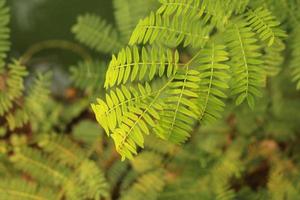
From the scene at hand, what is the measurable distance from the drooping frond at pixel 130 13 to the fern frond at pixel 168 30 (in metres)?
0.57

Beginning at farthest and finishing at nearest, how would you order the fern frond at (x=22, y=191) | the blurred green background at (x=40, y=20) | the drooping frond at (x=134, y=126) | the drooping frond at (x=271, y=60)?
the blurred green background at (x=40, y=20) → the fern frond at (x=22, y=191) → the drooping frond at (x=271, y=60) → the drooping frond at (x=134, y=126)

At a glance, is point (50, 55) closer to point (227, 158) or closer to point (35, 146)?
point (35, 146)

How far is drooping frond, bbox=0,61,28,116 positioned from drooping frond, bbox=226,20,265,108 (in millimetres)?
920

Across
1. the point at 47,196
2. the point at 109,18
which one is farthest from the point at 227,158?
the point at 109,18

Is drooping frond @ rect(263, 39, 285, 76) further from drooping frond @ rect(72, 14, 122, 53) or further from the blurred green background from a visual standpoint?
the blurred green background

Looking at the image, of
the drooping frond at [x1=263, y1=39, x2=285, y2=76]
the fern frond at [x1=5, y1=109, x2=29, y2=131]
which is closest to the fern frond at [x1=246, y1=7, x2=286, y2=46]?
the drooping frond at [x1=263, y1=39, x2=285, y2=76]

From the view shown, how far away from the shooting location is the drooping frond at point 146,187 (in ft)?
6.57

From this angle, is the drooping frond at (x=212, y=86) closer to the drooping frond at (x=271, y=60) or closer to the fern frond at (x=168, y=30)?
the fern frond at (x=168, y=30)

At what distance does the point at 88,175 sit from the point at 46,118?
367mm

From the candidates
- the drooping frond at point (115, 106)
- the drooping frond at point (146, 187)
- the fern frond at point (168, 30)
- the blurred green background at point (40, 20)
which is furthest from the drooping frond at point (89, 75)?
the blurred green background at point (40, 20)

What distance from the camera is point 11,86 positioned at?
1920mm

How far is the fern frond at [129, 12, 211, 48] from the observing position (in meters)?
1.24

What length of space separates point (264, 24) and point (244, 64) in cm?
13

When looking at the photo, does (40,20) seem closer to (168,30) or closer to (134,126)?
(168,30)
